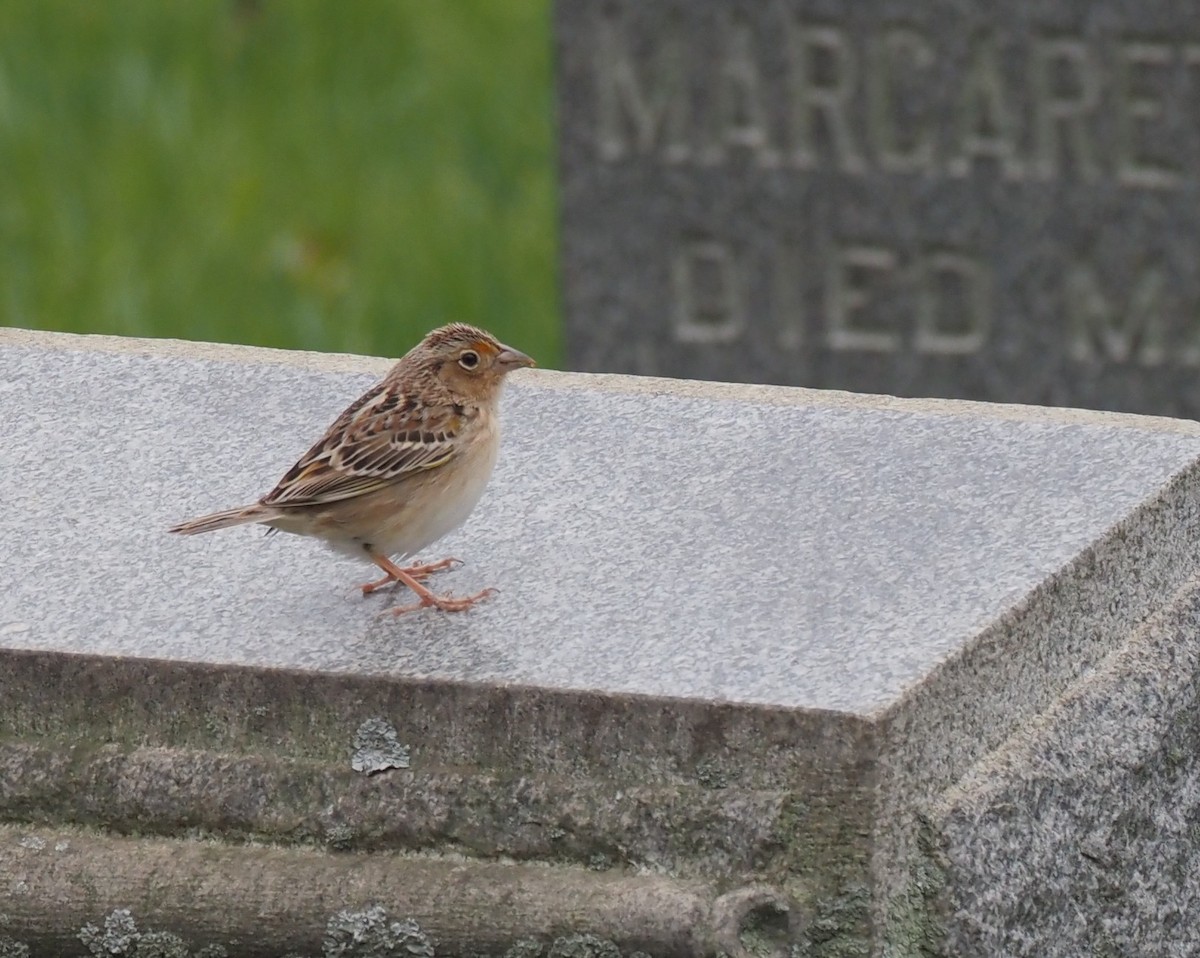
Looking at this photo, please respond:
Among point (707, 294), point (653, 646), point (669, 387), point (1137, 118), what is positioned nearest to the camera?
point (653, 646)

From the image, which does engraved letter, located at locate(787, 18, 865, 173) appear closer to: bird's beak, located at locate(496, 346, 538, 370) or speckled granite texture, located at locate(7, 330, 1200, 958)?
speckled granite texture, located at locate(7, 330, 1200, 958)

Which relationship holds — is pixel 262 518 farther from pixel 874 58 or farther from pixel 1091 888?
pixel 874 58

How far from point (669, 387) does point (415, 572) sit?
30.1 inches

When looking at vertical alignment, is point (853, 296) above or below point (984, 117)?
below

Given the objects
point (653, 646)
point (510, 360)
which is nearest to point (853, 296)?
point (510, 360)

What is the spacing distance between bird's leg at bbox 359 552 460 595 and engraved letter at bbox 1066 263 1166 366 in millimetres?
3605

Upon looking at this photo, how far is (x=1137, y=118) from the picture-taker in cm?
654

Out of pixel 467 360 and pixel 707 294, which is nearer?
pixel 467 360

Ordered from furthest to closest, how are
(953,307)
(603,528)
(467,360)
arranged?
(953,307), (467,360), (603,528)

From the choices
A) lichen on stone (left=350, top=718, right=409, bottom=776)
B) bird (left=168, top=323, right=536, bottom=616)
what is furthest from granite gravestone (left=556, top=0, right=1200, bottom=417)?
lichen on stone (left=350, top=718, right=409, bottom=776)

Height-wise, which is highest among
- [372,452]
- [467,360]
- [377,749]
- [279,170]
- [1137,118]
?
[279,170]

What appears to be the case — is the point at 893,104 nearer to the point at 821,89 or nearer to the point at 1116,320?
the point at 821,89

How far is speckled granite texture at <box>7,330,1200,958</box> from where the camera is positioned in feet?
9.79

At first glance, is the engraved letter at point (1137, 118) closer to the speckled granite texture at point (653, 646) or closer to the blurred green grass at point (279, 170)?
the blurred green grass at point (279, 170)
